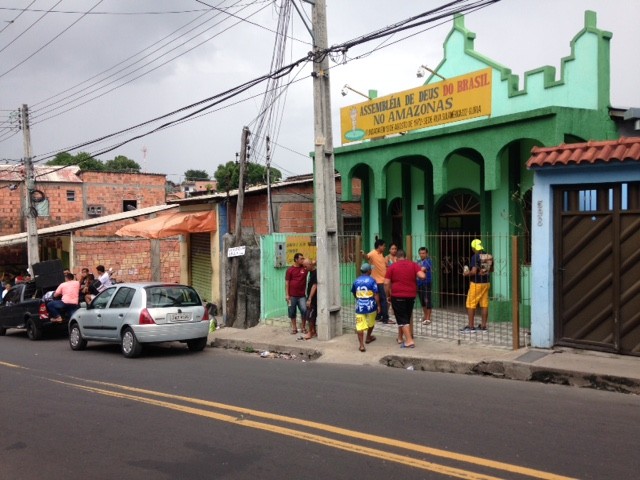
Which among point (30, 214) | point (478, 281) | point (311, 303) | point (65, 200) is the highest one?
point (65, 200)

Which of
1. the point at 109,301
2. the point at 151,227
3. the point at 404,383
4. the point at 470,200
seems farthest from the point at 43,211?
the point at 404,383

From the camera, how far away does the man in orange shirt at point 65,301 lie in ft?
50.6

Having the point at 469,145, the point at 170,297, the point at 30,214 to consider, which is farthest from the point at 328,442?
the point at 30,214

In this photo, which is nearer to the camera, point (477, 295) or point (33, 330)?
point (477, 295)

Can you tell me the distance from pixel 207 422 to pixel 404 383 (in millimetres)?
2948

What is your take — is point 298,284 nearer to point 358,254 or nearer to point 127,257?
point 358,254

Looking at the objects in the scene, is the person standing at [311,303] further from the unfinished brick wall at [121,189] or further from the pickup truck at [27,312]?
the unfinished brick wall at [121,189]

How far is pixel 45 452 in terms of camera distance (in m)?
5.75

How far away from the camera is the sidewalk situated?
315 inches

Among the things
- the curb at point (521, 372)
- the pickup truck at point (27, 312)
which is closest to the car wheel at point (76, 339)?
the pickup truck at point (27, 312)

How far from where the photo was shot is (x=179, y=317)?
12.0 meters

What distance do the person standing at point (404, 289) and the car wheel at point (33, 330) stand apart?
9768 millimetres

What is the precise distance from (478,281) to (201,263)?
1177cm

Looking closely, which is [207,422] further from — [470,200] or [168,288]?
[470,200]
